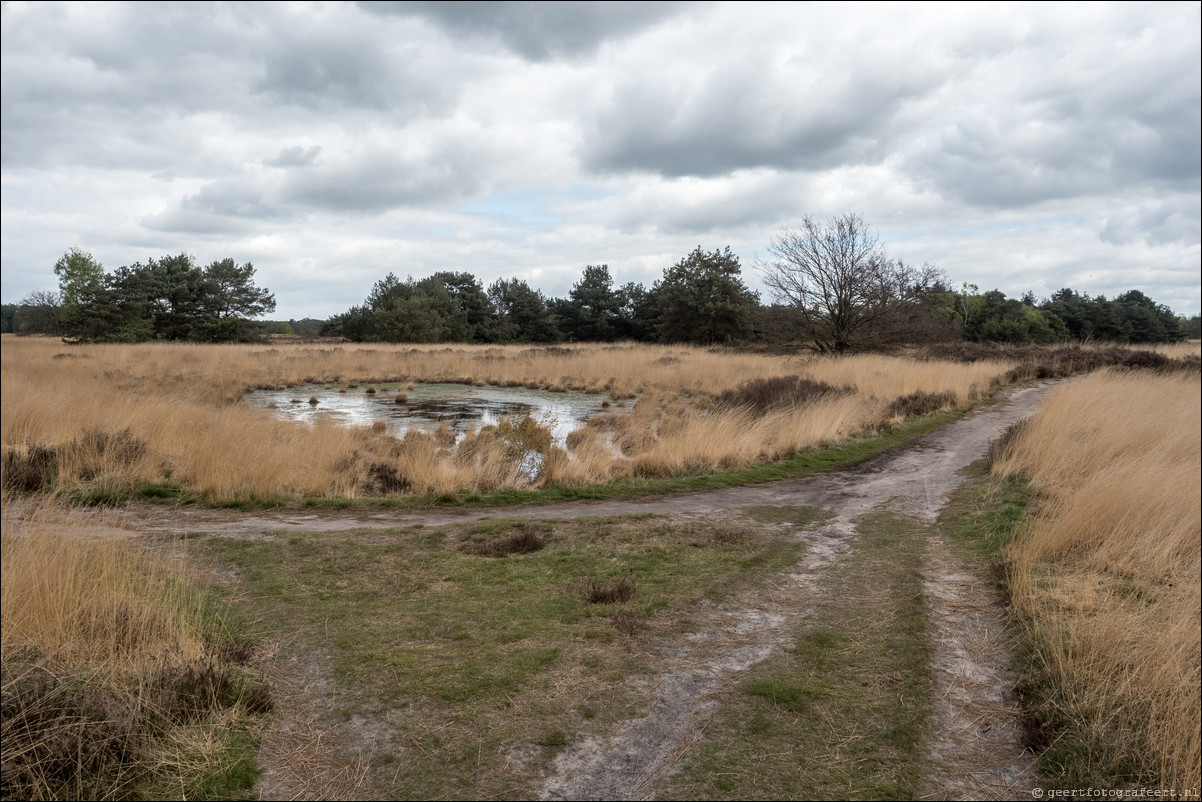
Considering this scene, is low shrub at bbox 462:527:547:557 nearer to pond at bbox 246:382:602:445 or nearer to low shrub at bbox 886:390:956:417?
pond at bbox 246:382:602:445

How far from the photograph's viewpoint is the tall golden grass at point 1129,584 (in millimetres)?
3348

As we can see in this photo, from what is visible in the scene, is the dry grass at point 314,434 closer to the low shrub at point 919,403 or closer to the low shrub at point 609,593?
the low shrub at point 919,403

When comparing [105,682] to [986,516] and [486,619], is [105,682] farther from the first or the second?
[986,516]

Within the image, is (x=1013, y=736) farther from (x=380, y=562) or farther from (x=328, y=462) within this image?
(x=328, y=462)

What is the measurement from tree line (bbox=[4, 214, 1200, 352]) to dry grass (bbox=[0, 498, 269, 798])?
143cm

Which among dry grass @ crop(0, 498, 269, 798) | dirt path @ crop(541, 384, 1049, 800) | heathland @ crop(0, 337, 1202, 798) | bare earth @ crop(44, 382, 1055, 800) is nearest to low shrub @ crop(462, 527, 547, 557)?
heathland @ crop(0, 337, 1202, 798)

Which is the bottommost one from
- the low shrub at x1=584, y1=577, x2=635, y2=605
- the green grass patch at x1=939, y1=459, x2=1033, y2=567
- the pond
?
the low shrub at x1=584, y1=577, x2=635, y2=605

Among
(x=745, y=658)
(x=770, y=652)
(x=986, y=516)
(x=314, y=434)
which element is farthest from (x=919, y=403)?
(x=745, y=658)

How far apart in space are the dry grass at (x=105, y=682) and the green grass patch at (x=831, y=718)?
238cm

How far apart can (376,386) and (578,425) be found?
12894mm

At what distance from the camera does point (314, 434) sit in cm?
1241

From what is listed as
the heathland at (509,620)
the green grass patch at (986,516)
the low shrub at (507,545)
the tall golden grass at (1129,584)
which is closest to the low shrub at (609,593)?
the heathland at (509,620)

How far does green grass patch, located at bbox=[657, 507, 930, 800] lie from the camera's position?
10.6 ft

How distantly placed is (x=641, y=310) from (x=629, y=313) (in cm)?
169
